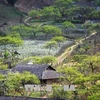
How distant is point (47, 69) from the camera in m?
32.4

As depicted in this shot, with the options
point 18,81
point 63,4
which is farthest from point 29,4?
point 18,81

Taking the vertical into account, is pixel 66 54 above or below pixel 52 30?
below

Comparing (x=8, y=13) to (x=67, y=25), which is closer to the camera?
(x=67, y=25)

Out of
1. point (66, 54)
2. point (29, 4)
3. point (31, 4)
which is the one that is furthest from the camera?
point (31, 4)

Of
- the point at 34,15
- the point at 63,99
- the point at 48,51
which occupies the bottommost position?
the point at 63,99

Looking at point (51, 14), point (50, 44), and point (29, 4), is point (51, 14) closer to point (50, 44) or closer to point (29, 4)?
point (29, 4)

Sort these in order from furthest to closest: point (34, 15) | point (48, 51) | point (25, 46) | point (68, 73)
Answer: point (34, 15) → point (25, 46) → point (48, 51) → point (68, 73)

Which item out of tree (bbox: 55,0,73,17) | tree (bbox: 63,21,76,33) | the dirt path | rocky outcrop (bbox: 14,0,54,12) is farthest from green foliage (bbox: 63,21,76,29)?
rocky outcrop (bbox: 14,0,54,12)

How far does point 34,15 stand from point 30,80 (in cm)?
3281

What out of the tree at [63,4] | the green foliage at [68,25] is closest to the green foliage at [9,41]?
the green foliage at [68,25]

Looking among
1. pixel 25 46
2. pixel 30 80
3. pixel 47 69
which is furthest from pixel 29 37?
pixel 30 80

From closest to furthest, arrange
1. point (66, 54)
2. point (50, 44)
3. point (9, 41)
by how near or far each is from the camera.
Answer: point (66, 54) < point (9, 41) < point (50, 44)

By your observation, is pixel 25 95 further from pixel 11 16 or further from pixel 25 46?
pixel 11 16

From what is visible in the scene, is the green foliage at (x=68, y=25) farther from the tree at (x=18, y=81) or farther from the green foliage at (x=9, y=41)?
the tree at (x=18, y=81)
